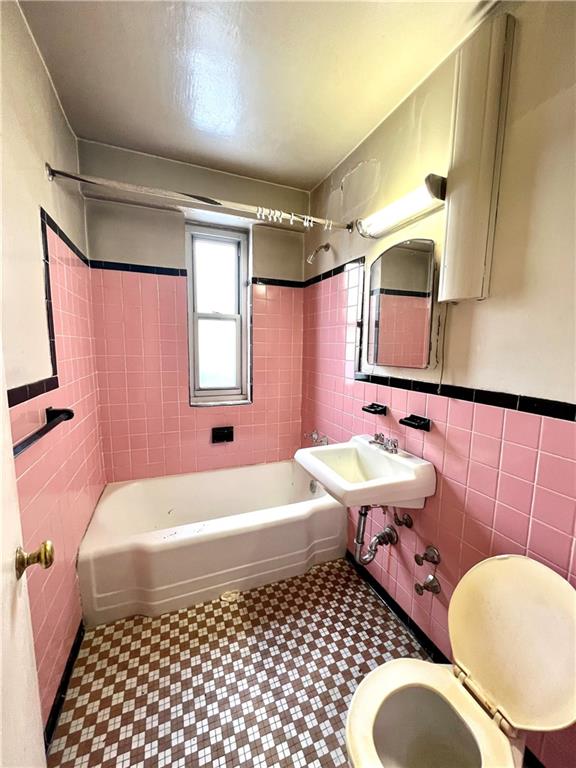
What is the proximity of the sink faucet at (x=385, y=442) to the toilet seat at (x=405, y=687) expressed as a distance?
779mm

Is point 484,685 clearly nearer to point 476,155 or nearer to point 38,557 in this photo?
point 38,557

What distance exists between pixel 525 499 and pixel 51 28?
236cm

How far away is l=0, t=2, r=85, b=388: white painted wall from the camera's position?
2.99 feet

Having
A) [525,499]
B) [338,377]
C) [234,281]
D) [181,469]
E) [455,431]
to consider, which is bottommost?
[181,469]

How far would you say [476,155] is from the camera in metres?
1.00

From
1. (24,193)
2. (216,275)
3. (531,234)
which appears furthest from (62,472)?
(531,234)

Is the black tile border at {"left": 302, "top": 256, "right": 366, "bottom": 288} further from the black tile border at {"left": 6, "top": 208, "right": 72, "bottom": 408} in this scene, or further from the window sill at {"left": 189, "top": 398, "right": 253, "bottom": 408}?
the black tile border at {"left": 6, "top": 208, "right": 72, "bottom": 408}

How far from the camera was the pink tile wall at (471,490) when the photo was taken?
88 centimetres

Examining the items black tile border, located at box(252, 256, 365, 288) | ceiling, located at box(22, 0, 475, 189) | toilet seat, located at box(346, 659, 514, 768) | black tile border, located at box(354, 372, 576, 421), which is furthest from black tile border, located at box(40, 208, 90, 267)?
toilet seat, located at box(346, 659, 514, 768)

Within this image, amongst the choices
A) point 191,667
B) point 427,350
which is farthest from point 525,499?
point 191,667

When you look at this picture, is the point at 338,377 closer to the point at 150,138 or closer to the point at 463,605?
the point at 463,605

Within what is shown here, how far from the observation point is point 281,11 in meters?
1.01

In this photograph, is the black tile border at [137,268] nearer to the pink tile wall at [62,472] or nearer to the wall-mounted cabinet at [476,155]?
the pink tile wall at [62,472]

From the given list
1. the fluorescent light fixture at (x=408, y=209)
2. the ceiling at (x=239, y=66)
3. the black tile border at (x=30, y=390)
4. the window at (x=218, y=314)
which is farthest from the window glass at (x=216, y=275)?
the black tile border at (x=30, y=390)
